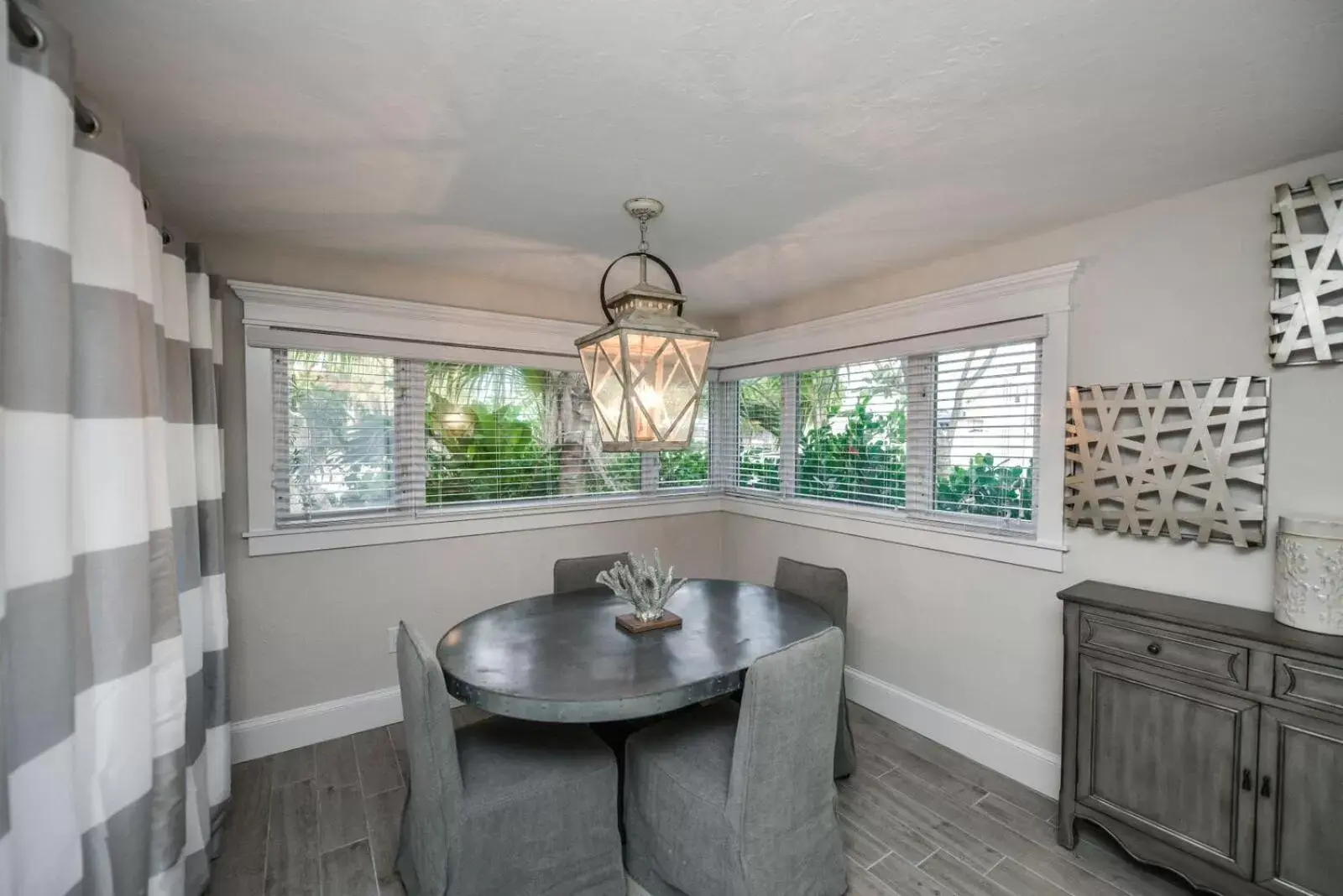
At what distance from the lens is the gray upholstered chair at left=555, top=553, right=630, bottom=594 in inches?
117

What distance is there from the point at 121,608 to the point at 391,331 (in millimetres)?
2009

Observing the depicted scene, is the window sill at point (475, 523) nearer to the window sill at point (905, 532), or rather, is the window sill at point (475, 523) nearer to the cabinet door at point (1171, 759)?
the window sill at point (905, 532)

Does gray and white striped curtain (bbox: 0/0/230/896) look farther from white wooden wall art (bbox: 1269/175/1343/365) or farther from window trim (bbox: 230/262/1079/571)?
white wooden wall art (bbox: 1269/175/1343/365)

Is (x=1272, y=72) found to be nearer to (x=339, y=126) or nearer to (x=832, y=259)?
(x=832, y=259)

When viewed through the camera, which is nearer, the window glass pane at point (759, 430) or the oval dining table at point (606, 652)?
the oval dining table at point (606, 652)

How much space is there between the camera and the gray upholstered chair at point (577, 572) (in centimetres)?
296

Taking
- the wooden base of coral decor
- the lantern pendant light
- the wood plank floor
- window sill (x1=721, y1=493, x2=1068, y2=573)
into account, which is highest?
the lantern pendant light

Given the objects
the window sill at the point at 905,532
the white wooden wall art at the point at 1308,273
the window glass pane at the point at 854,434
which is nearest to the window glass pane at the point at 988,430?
the window sill at the point at 905,532

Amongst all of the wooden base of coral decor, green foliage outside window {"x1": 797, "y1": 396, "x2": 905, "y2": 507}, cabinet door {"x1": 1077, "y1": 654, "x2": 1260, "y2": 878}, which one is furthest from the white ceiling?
cabinet door {"x1": 1077, "y1": 654, "x2": 1260, "y2": 878}

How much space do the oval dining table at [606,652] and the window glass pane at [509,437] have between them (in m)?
1.01

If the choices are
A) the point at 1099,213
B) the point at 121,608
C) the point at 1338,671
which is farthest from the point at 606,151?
the point at 1338,671

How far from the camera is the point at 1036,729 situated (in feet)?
8.44

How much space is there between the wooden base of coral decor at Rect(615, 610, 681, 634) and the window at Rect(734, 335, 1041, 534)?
1.52 metres

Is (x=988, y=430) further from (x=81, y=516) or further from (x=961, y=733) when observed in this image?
(x=81, y=516)
